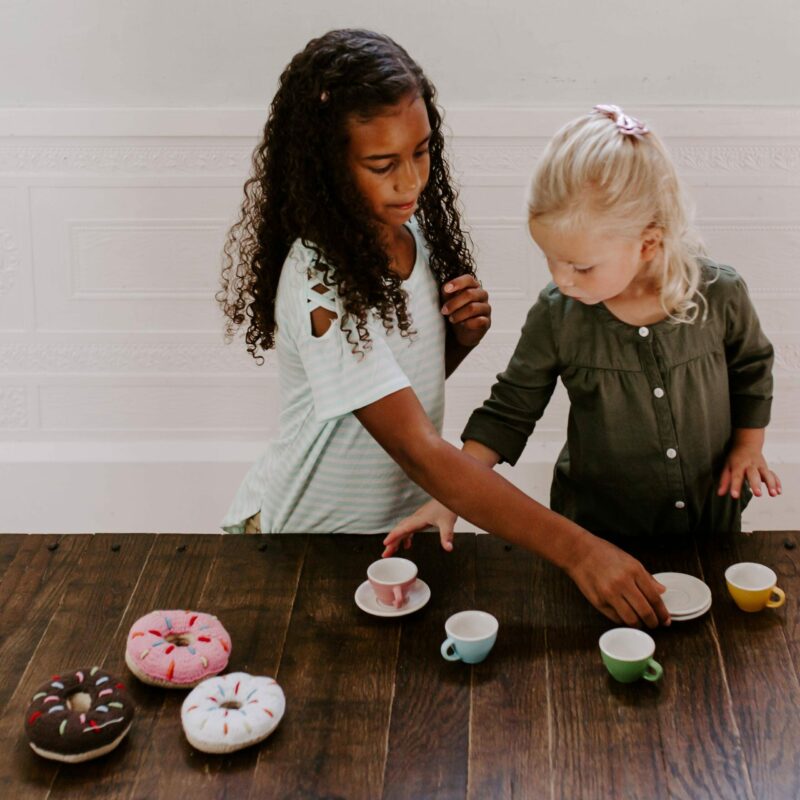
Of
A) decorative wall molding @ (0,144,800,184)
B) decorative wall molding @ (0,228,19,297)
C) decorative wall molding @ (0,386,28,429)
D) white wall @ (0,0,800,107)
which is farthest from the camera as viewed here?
decorative wall molding @ (0,386,28,429)

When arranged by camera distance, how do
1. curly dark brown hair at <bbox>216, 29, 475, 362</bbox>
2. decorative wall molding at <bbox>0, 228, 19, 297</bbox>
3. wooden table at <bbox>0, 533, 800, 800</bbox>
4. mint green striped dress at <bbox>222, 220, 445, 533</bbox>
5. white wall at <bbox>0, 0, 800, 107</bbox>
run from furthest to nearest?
decorative wall molding at <bbox>0, 228, 19, 297</bbox>
white wall at <bbox>0, 0, 800, 107</bbox>
mint green striped dress at <bbox>222, 220, 445, 533</bbox>
curly dark brown hair at <bbox>216, 29, 475, 362</bbox>
wooden table at <bbox>0, 533, 800, 800</bbox>

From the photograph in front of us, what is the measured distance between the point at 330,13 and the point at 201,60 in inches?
13.6

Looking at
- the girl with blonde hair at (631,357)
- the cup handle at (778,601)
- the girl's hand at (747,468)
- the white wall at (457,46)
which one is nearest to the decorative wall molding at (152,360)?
the white wall at (457,46)

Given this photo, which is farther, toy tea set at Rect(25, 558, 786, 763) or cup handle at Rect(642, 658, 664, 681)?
cup handle at Rect(642, 658, 664, 681)

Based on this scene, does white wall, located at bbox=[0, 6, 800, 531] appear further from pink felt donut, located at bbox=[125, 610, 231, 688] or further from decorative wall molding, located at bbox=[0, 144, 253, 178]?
pink felt donut, located at bbox=[125, 610, 231, 688]

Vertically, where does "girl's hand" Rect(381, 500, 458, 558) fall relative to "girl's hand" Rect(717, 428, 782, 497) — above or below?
below

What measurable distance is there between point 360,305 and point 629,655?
0.62 meters

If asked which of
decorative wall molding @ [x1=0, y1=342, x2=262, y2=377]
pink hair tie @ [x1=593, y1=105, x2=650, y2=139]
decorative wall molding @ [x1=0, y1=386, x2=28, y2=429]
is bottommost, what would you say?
decorative wall molding @ [x1=0, y1=386, x2=28, y2=429]

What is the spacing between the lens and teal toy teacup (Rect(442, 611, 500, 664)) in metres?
1.53

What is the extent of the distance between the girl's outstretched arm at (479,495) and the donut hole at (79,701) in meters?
0.56

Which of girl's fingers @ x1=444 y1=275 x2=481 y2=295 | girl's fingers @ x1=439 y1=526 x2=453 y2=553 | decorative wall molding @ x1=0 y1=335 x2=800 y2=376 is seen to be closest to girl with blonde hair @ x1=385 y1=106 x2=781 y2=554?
girl's fingers @ x1=439 y1=526 x2=453 y2=553

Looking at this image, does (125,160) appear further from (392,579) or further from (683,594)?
(683,594)

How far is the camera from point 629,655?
5.02 feet

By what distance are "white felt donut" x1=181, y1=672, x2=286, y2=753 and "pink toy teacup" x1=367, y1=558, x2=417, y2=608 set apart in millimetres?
230
